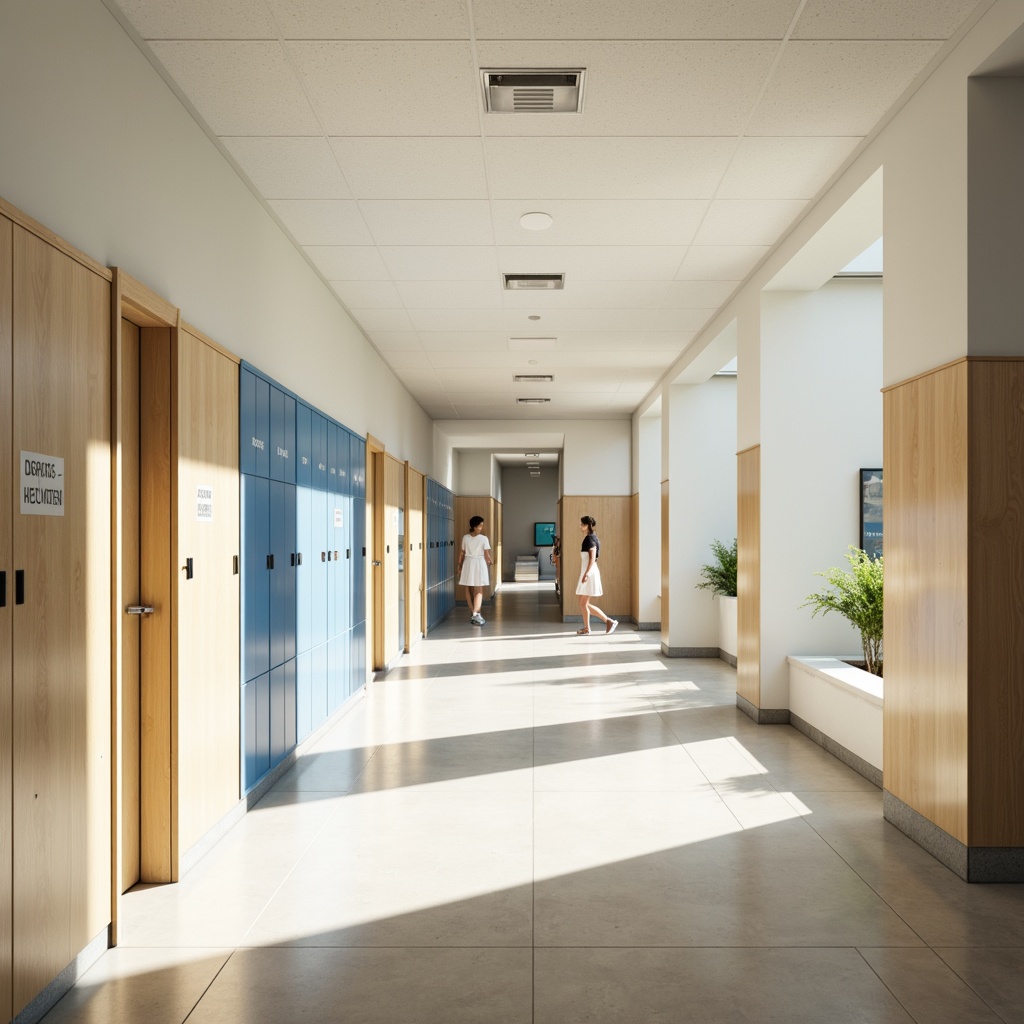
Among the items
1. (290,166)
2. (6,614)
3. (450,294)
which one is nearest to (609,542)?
(450,294)

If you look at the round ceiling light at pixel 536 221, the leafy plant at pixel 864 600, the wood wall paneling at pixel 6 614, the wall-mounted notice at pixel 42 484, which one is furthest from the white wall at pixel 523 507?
the wood wall paneling at pixel 6 614

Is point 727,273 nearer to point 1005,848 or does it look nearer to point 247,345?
point 247,345

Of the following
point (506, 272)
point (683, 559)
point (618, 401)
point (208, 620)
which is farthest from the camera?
point (618, 401)

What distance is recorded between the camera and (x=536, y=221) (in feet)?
18.8

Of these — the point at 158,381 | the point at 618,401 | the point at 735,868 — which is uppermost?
the point at 618,401

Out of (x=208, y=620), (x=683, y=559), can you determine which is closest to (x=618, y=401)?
(x=683, y=559)

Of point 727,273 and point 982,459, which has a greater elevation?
point 727,273

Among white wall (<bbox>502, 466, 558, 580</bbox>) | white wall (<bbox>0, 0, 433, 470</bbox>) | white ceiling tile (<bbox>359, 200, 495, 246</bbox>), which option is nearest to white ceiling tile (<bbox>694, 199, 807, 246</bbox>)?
white ceiling tile (<bbox>359, 200, 495, 246</bbox>)

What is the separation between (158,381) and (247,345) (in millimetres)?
1223

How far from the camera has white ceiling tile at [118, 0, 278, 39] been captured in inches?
132

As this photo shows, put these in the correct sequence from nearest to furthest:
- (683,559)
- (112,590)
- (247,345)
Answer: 1. (112,590)
2. (247,345)
3. (683,559)

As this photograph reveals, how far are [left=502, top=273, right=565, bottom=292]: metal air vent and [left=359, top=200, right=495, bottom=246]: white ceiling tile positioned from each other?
85 cm

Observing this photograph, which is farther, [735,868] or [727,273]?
[727,273]

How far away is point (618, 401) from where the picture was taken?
Result: 44.8 ft
